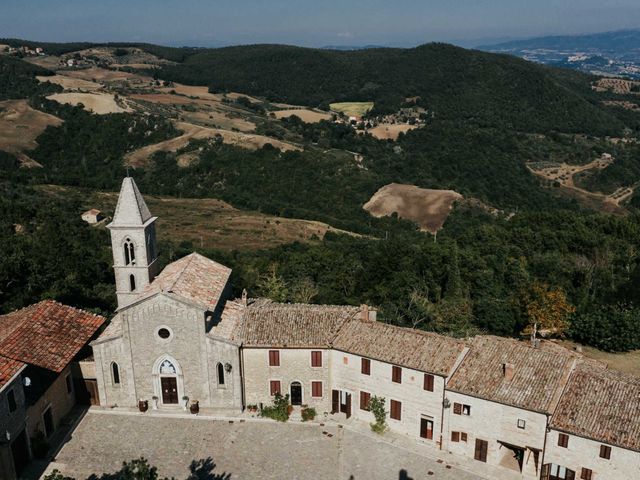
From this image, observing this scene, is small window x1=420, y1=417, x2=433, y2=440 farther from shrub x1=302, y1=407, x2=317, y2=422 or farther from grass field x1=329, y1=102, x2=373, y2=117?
grass field x1=329, y1=102, x2=373, y2=117

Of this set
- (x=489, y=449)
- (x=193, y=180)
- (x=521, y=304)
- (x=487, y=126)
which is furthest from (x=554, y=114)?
(x=489, y=449)

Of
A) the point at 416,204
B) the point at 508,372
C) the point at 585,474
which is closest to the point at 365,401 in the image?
the point at 508,372

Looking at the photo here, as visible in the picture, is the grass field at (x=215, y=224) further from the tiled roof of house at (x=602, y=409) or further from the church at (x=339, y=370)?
the tiled roof of house at (x=602, y=409)

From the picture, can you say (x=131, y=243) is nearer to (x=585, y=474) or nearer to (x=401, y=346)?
(x=401, y=346)

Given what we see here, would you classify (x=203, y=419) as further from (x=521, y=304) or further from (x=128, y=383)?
(x=521, y=304)

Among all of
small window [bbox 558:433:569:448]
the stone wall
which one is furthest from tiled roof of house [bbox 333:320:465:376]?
small window [bbox 558:433:569:448]
